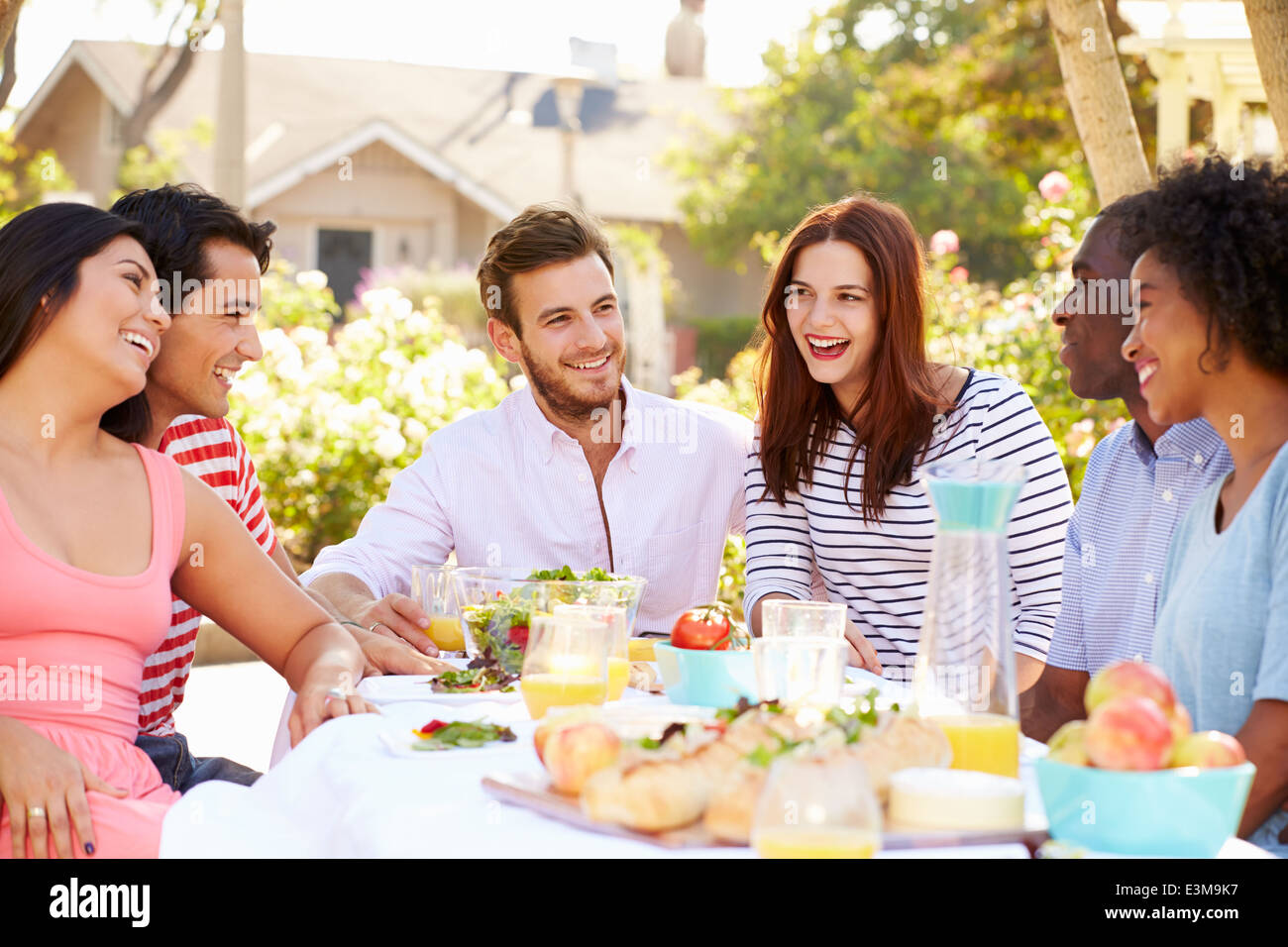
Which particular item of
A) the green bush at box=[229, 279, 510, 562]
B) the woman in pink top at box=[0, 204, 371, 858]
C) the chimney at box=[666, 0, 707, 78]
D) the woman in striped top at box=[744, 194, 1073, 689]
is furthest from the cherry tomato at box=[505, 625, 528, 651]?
the chimney at box=[666, 0, 707, 78]

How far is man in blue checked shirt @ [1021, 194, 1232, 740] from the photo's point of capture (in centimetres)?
293

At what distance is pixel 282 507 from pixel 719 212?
1903cm

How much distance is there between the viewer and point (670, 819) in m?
1.62

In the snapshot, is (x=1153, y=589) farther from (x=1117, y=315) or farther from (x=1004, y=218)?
(x=1004, y=218)

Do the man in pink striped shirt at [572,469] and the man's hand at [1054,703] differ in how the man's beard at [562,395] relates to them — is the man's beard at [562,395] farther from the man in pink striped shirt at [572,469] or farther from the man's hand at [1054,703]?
the man's hand at [1054,703]

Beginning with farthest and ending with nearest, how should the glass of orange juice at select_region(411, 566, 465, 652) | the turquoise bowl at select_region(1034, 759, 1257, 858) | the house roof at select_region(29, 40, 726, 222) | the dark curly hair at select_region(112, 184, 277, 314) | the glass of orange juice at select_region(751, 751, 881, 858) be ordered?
the house roof at select_region(29, 40, 726, 222), the dark curly hair at select_region(112, 184, 277, 314), the glass of orange juice at select_region(411, 566, 465, 652), the turquoise bowl at select_region(1034, 759, 1257, 858), the glass of orange juice at select_region(751, 751, 881, 858)

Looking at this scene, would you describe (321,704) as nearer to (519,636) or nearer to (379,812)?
(519,636)

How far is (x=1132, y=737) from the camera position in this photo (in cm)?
160

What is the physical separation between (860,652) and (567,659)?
3.63 feet

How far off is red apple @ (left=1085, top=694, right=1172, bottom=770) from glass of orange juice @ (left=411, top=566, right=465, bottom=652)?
1.79 meters

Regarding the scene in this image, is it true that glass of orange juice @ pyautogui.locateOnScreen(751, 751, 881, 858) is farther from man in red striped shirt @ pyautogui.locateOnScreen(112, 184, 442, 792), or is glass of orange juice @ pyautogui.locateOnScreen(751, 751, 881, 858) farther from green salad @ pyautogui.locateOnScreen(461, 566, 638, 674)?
man in red striped shirt @ pyautogui.locateOnScreen(112, 184, 442, 792)

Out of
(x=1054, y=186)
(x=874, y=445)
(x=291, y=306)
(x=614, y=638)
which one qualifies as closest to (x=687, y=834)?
(x=614, y=638)

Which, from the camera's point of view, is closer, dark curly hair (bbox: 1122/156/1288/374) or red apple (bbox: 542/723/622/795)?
red apple (bbox: 542/723/622/795)

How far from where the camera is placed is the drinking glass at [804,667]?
2.13 m
